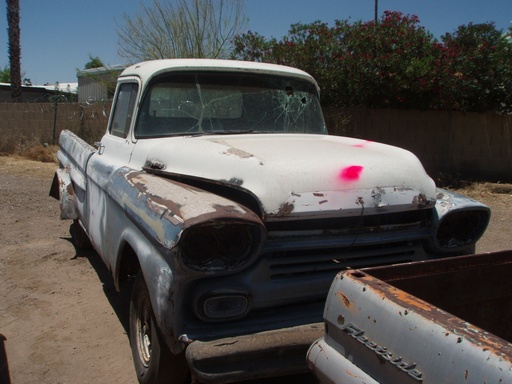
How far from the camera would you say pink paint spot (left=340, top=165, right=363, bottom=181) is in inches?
113

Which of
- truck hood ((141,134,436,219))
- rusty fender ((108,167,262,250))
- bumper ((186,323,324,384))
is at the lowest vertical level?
bumper ((186,323,324,384))

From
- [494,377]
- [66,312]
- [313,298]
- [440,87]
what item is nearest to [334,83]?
[440,87]

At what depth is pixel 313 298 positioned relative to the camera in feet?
9.22

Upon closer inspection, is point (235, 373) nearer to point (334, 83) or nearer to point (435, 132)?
point (334, 83)

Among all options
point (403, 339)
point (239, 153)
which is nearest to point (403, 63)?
point (239, 153)

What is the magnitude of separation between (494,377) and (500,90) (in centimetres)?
1070

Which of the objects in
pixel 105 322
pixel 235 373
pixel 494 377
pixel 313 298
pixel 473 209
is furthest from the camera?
pixel 105 322

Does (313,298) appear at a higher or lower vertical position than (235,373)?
higher

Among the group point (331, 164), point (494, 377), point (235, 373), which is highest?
point (331, 164)

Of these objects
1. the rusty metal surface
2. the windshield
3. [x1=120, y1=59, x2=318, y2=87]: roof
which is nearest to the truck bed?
the rusty metal surface

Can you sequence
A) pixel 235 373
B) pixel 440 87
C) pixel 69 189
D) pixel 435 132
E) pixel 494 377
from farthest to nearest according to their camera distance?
1. pixel 435 132
2. pixel 440 87
3. pixel 69 189
4. pixel 235 373
5. pixel 494 377

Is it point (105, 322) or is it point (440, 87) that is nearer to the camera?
point (105, 322)

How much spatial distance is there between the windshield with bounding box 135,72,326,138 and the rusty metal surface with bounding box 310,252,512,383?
7.07 feet

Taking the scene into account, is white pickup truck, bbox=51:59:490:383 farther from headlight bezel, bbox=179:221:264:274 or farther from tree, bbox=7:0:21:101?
tree, bbox=7:0:21:101
